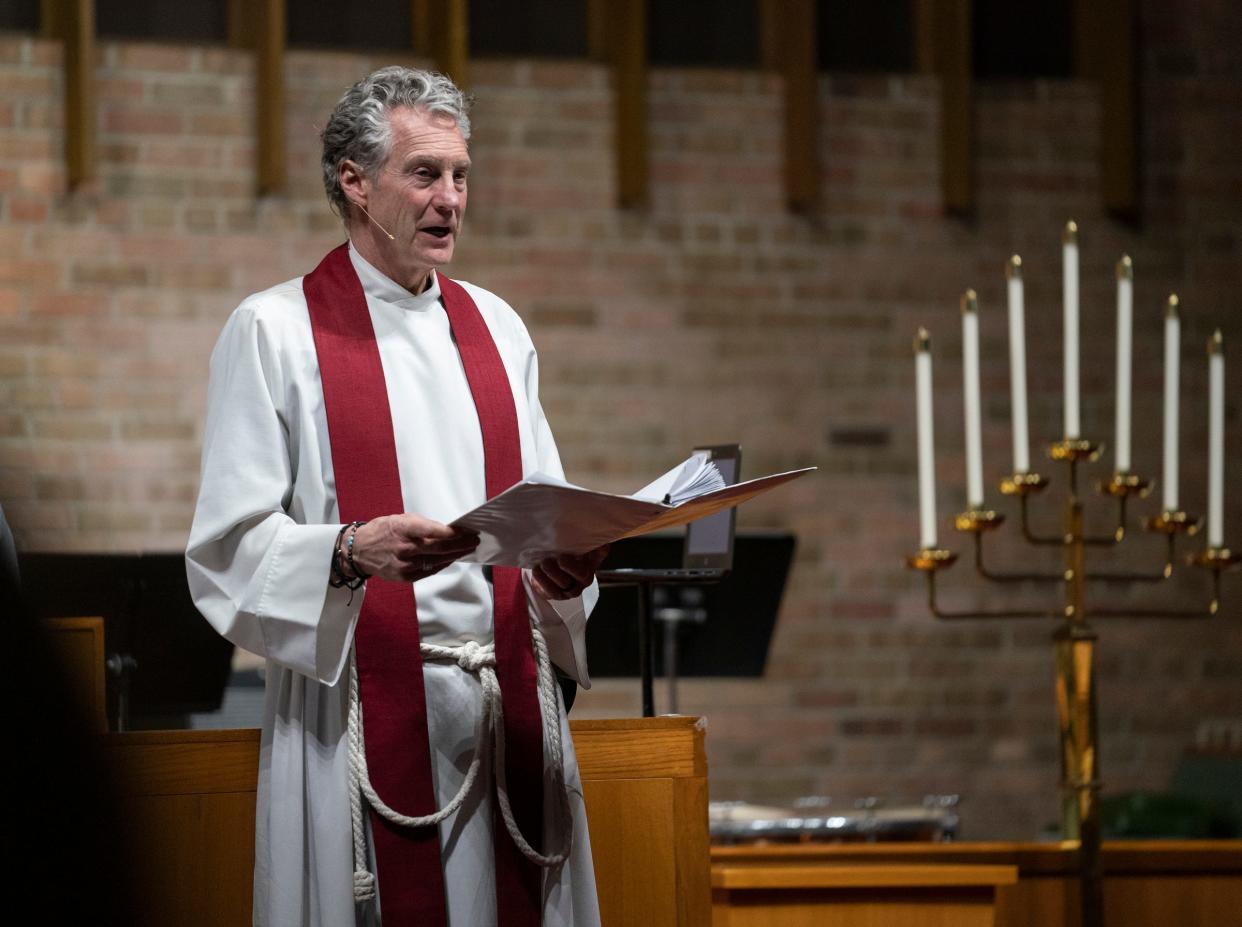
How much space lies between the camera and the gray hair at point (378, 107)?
6.61ft

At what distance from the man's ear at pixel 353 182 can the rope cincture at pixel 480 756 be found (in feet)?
1.88

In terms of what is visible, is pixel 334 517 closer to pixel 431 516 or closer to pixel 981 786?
pixel 431 516

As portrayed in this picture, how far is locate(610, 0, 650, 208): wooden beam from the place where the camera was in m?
5.55

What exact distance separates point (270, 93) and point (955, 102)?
234 centimetres

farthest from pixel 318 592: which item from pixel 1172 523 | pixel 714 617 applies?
pixel 714 617

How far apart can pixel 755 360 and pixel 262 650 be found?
156 inches

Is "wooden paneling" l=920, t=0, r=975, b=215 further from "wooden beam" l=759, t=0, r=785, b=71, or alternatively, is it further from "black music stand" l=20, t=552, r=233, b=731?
"black music stand" l=20, t=552, r=233, b=731

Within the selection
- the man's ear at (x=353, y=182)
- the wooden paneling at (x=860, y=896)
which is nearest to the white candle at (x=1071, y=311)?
the wooden paneling at (x=860, y=896)

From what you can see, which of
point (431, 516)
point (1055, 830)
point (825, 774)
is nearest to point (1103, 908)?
point (431, 516)

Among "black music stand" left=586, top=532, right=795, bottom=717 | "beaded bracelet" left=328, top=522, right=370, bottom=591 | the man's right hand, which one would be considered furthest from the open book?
"black music stand" left=586, top=532, right=795, bottom=717

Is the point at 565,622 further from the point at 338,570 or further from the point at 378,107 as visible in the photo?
the point at 378,107

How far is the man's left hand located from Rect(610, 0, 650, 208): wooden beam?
12.4 feet

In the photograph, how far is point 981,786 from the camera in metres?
5.57

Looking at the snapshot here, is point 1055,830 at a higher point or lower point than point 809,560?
lower
